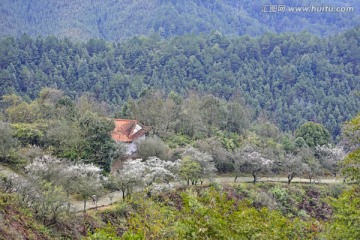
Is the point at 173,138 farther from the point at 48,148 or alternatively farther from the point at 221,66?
the point at 221,66

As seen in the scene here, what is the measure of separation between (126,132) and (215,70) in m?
56.0

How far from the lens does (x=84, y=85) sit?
81312mm

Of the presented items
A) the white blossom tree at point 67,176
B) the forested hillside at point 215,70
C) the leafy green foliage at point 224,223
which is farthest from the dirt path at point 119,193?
the forested hillside at point 215,70

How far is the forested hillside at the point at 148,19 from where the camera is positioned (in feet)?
503

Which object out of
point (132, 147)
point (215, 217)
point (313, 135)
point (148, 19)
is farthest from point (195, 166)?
point (148, 19)

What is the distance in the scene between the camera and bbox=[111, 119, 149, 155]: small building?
35.8 m

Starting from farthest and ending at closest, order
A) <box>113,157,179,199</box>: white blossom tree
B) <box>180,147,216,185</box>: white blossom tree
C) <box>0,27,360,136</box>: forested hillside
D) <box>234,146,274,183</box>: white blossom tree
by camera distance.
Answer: <box>0,27,360,136</box>: forested hillside → <box>234,146,274,183</box>: white blossom tree → <box>180,147,216,185</box>: white blossom tree → <box>113,157,179,199</box>: white blossom tree

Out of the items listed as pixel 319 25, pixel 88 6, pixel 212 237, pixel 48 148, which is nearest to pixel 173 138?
pixel 48 148

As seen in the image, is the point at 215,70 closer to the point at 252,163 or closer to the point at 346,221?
the point at 252,163

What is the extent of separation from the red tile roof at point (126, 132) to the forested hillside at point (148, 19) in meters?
112

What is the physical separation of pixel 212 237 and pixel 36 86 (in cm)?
7093

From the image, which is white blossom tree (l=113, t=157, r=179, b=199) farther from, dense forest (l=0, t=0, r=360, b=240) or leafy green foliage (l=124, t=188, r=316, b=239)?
leafy green foliage (l=124, t=188, r=316, b=239)

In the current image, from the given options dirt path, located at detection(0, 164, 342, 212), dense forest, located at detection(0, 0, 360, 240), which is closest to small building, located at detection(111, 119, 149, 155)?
dense forest, located at detection(0, 0, 360, 240)

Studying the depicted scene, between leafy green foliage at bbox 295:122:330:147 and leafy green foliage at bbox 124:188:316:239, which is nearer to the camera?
leafy green foliage at bbox 124:188:316:239
